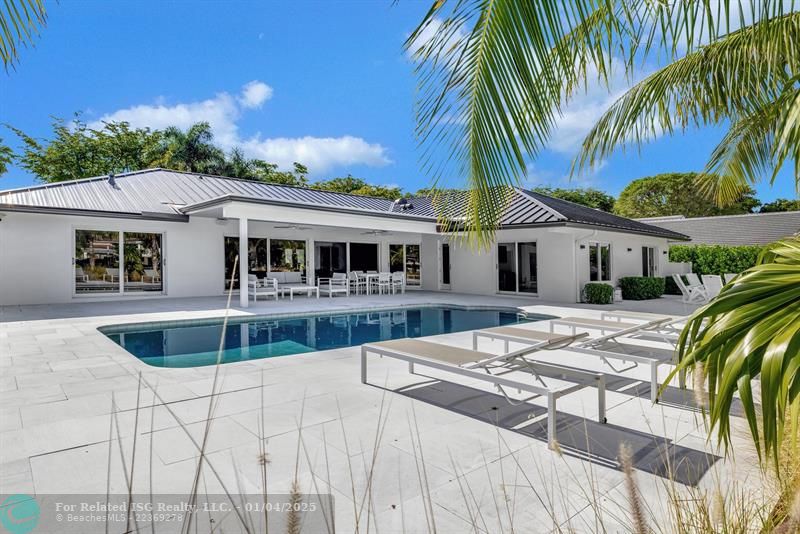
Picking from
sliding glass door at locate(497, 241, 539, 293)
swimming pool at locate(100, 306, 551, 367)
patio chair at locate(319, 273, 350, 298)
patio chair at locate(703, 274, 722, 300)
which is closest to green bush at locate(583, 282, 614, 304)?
sliding glass door at locate(497, 241, 539, 293)

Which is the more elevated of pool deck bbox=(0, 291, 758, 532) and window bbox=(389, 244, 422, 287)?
window bbox=(389, 244, 422, 287)

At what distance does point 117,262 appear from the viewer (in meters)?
15.1

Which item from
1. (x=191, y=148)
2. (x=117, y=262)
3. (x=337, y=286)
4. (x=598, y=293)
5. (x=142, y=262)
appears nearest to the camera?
(x=117, y=262)

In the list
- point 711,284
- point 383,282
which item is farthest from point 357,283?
point 711,284

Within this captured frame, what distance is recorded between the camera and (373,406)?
4.66 metres

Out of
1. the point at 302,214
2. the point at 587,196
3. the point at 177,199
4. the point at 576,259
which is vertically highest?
the point at 587,196

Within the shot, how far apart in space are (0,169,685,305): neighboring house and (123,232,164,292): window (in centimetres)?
3

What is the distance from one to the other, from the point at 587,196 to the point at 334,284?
42.2 m

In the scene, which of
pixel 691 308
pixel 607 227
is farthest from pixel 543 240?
pixel 691 308

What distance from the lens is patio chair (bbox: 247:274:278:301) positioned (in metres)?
15.2

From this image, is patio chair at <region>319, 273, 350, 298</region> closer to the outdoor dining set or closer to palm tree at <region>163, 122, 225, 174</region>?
the outdoor dining set

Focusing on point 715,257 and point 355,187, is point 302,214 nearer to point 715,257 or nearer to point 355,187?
point 715,257

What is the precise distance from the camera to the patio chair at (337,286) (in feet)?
57.4

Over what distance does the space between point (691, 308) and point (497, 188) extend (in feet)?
46.6
